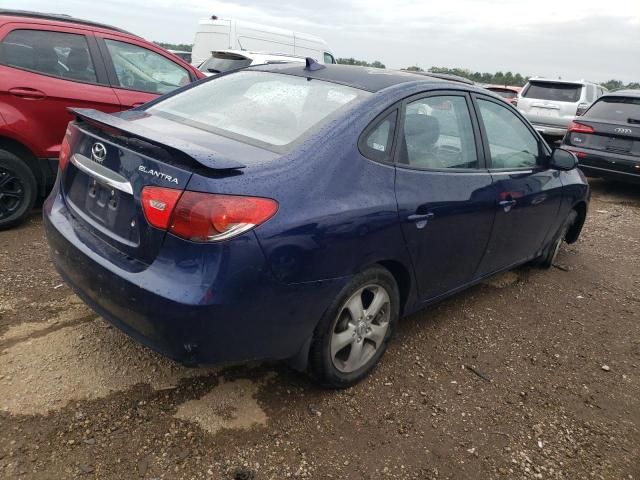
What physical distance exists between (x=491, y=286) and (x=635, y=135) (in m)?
4.89

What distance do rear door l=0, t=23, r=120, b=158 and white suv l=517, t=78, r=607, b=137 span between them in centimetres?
1008

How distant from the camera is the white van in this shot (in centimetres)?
1281

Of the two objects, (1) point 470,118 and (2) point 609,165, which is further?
(2) point 609,165

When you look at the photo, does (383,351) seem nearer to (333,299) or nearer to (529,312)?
(333,299)

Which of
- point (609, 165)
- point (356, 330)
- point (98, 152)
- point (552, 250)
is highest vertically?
point (98, 152)

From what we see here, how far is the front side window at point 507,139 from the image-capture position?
3.51m

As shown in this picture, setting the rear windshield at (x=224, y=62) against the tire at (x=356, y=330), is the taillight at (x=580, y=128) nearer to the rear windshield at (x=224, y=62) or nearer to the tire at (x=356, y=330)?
the rear windshield at (x=224, y=62)

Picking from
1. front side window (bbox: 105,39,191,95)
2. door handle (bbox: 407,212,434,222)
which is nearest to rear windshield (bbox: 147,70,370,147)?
door handle (bbox: 407,212,434,222)

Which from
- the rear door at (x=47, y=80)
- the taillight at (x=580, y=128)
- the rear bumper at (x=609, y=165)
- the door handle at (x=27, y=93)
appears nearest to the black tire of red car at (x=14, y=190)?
the rear door at (x=47, y=80)

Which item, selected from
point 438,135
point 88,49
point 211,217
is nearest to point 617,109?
point 438,135

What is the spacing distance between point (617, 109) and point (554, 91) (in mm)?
4735

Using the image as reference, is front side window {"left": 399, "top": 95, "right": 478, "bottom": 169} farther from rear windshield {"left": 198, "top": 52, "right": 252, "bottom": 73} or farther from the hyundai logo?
rear windshield {"left": 198, "top": 52, "right": 252, "bottom": 73}

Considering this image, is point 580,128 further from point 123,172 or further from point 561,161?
point 123,172

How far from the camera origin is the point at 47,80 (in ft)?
15.0
